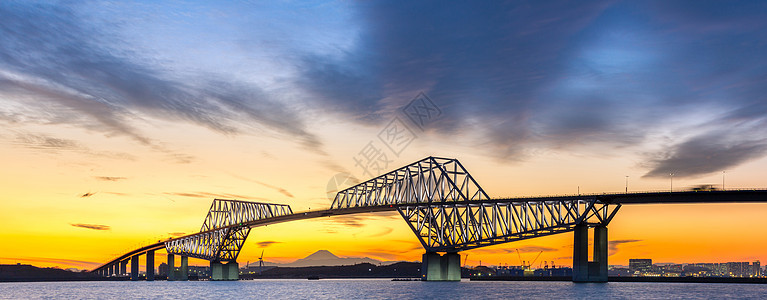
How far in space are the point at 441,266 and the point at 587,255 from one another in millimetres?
39157

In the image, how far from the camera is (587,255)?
417 ft

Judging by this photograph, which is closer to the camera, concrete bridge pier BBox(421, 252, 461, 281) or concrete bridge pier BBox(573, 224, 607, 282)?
concrete bridge pier BBox(573, 224, 607, 282)

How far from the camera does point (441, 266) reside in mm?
157250

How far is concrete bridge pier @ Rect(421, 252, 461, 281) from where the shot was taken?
15600 cm

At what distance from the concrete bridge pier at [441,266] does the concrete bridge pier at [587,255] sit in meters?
34.4

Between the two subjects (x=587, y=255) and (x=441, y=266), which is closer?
(x=587, y=255)

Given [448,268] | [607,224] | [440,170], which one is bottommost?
[448,268]

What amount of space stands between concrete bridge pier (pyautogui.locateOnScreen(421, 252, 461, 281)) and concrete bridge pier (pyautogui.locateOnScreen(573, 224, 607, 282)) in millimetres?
34421

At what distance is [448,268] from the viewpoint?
15725 cm

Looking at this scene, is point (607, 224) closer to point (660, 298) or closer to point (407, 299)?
point (660, 298)

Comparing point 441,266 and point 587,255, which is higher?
point 587,255

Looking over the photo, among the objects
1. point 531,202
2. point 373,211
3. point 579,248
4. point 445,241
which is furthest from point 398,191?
point 579,248

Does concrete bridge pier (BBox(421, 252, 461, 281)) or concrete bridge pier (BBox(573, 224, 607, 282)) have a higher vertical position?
concrete bridge pier (BBox(573, 224, 607, 282))

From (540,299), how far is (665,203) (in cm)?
4279
